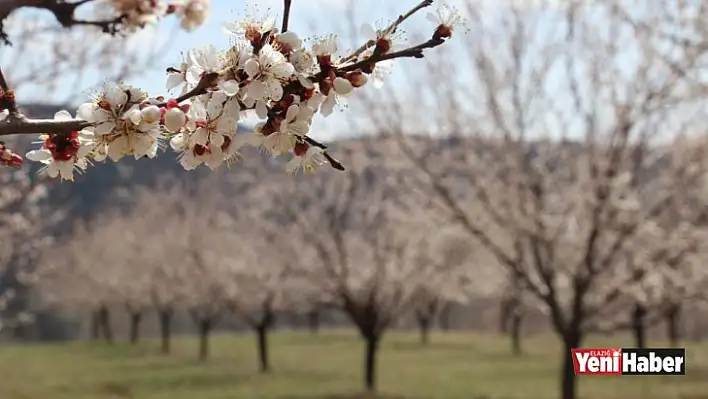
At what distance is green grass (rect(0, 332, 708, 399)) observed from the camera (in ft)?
47.2

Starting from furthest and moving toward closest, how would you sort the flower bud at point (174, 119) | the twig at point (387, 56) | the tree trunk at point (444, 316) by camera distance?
the tree trunk at point (444, 316) < the twig at point (387, 56) < the flower bud at point (174, 119)

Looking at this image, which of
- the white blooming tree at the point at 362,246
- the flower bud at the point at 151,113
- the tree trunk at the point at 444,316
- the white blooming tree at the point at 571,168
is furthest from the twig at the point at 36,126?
the tree trunk at the point at 444,316

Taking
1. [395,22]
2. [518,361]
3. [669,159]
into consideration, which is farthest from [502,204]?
[518,361]

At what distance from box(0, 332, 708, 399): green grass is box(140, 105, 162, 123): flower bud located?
31.2ft

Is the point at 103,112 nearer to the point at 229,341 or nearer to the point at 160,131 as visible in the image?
the point at 160,131

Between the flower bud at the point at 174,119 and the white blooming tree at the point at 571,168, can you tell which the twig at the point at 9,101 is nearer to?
the flower bud at the point at 174,119

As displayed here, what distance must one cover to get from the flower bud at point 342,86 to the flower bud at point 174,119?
30cm

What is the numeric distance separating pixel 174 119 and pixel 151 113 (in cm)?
4

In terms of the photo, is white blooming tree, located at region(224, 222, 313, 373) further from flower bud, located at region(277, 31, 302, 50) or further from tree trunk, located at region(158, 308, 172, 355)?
flower bud, located at region(277, 31, 302, 50)

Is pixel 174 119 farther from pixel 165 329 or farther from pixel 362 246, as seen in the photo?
pixel 165 329

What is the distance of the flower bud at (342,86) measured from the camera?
4.81 feet

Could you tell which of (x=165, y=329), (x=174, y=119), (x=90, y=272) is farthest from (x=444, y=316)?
(x=174, y=119)

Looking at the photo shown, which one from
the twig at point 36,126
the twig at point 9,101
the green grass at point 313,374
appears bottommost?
the green grass at point 313,374

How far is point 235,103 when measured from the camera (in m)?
1.43
